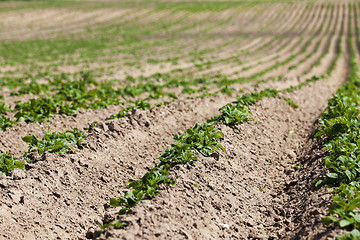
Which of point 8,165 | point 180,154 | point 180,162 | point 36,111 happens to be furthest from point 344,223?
point 36,111

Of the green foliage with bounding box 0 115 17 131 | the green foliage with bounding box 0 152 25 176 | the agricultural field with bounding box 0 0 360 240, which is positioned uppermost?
the green foliage with bounding box 0 115 17 131

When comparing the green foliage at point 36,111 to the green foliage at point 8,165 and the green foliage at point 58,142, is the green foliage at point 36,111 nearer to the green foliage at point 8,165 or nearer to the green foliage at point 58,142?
the green foliage at point 58,142

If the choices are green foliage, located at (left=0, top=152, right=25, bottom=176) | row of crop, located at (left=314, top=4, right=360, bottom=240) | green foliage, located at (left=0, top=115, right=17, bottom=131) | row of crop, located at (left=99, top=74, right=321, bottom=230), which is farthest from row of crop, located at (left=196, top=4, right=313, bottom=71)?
green foliage, located at (left=0, top=152, right=25, bottom=176)

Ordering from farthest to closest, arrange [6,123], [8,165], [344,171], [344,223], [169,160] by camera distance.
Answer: [6,123] → [169,160] → [8,165] → [344,171] → [344,223]

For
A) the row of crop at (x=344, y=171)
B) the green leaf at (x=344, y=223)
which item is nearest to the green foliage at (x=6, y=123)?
the row of crop at (x=344, y=171)

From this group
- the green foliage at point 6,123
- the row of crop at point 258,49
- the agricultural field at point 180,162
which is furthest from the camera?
the row of crop at point 258,49

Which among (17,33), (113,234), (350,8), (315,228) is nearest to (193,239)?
(113,234)

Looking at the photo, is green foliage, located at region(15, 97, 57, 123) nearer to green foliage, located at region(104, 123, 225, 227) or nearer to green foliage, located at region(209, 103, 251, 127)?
green foliage, located at region(104, 123, 225, 227)

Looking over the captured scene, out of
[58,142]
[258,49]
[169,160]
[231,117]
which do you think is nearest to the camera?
[169,160]

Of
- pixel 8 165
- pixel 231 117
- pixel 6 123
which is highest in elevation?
pixel 6 123

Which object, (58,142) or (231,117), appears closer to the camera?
(58,142)

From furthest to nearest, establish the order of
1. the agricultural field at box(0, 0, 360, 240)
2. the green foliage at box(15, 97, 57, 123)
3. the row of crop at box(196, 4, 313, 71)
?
1. the row of crop at box(196, 4, 313, 71)
2. the green foliage at box(15, 97, 57, 123)
3. the agricultural field at box(0, 0, 360, 240)

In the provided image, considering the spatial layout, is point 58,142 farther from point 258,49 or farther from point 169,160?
point 258,49

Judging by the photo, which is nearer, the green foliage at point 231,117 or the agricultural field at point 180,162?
the agricultural field at point 180,162
